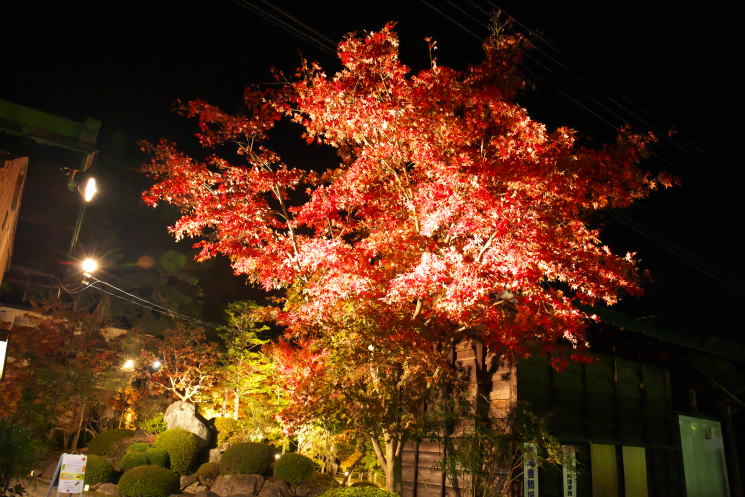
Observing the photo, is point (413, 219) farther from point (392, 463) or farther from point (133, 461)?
point (133, 461)

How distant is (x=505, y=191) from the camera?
10.1m

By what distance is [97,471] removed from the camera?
53.7 ft

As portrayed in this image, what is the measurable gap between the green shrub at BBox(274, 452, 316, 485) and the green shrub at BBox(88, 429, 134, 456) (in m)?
7.64

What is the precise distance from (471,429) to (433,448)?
7.45 ft

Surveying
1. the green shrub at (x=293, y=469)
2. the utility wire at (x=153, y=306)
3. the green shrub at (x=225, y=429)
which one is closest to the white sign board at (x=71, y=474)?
the green shrub at (x=293, y=469)

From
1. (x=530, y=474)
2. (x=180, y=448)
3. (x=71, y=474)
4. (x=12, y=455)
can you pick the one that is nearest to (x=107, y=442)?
(x=180, y=448)

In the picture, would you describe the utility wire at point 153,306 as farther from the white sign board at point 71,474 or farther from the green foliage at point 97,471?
the white sign board at point 71,474

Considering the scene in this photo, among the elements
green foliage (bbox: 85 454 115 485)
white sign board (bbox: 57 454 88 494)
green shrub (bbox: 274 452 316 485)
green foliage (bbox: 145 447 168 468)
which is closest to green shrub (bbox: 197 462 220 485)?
green foliage (bbox: 145 447 168 468)

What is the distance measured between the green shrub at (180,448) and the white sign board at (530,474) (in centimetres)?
1288

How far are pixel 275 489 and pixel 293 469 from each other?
3.55ft

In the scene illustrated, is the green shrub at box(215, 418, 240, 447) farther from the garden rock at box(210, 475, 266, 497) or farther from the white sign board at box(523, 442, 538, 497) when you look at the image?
the white sign board at box(523, 442, 538, 497)

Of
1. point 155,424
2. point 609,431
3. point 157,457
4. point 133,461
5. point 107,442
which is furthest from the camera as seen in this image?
point 155,424

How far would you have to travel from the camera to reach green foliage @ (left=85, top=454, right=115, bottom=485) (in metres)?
16.2

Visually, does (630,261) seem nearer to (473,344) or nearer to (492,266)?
(492,266)
